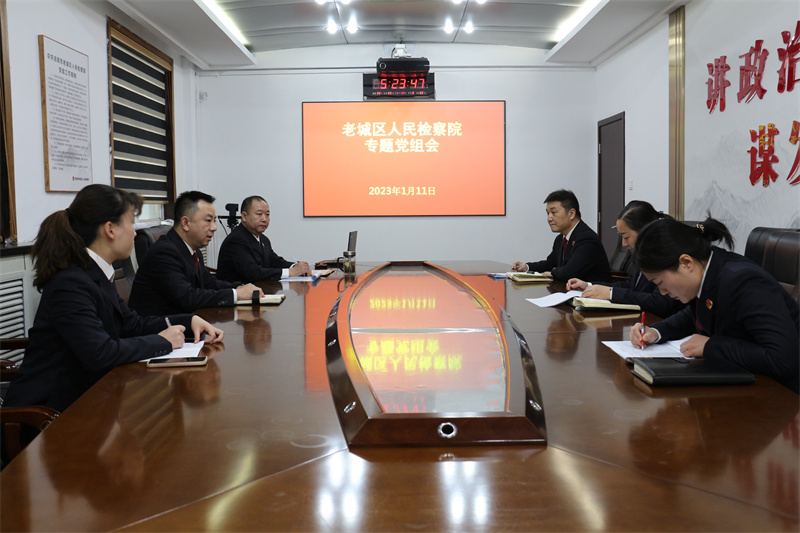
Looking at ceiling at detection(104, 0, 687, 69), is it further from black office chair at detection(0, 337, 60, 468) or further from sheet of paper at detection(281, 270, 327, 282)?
black office chair at detection(0, 337, 60, 468)

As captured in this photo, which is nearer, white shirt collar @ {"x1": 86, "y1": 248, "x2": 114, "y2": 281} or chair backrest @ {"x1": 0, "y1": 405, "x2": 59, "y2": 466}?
chair backrest @ {"x1": 0, "y1": 405, "x2": 59, "y2": 466}

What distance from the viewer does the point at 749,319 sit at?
1.72 m

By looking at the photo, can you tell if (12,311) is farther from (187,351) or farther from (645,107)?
(645,107)

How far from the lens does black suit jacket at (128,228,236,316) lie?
9.25ft

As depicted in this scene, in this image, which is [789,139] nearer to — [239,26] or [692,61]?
[692,61]

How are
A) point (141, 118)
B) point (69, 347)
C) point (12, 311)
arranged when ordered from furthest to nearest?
point (141, 118) → point (12, 311) → point (69, 347)

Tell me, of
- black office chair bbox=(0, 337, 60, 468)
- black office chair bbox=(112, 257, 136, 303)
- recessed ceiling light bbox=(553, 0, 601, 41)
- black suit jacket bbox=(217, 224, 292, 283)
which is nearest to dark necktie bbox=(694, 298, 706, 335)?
black office chair bbox=(0, 337, 60, 468)

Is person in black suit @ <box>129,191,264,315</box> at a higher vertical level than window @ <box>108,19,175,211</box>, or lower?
lower

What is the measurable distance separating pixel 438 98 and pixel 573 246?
366cm

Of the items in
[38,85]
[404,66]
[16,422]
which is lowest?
[16,422]

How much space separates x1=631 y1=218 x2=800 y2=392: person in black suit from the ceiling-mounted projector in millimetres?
5170

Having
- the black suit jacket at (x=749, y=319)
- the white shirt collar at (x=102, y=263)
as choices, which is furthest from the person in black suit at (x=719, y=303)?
the white shirt collar at (x=102, y=263)

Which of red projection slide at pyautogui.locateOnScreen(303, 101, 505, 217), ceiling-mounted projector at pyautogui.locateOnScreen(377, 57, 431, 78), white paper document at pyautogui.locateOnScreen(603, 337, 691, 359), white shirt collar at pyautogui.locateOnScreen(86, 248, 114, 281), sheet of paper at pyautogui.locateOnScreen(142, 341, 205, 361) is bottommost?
white paper document at pyautogui.locateOnScreen(603, 337, 691, 359)

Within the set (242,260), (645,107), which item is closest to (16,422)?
(242,260)
